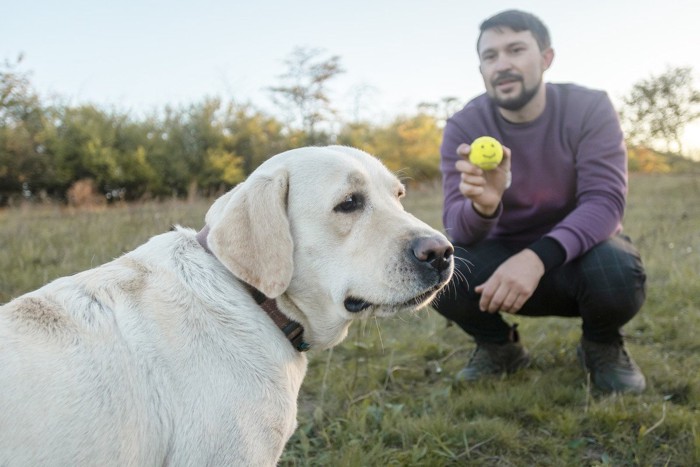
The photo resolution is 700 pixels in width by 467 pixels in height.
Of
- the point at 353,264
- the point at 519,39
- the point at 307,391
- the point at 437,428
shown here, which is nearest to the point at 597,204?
the point at 519,39

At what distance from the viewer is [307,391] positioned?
355 cm

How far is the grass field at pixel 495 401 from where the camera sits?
8.77 ft

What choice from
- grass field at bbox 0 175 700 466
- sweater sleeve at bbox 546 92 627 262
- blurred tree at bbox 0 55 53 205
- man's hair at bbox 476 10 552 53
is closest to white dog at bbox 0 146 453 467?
grass field at bbox 0 175 700 466

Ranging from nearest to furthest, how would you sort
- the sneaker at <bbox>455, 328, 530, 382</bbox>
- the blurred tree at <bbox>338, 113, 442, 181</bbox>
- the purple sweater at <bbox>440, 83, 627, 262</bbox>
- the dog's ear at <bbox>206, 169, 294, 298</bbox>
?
the dog's ear at <bbox>206, 169, 294, 298</bbox> < the purple sweater at <bbox>440, 83, 627, 262</bbox> < the sneaker at <bbox>455, 328, 530, 382</bbox> < the blurred tree at <bbox>338, 113, 442, 181</bbox>

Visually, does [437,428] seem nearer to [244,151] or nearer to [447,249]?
[447,249]

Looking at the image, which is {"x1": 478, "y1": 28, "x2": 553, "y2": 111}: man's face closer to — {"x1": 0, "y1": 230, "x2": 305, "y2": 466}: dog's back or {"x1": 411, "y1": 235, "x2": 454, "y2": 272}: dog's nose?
{"x1": 411, "y1": 235, "x2": 454, "y2": 272}: dog's nose

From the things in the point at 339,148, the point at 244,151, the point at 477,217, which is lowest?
the point at 244,151

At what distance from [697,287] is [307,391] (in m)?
3.86

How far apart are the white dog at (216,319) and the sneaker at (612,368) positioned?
1788 millimetres

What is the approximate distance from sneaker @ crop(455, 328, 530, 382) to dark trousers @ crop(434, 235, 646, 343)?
2.3 inches

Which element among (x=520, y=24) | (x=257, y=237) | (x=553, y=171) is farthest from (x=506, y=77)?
(x=257, y=237)

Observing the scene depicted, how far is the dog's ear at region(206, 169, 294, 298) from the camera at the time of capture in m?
1.97

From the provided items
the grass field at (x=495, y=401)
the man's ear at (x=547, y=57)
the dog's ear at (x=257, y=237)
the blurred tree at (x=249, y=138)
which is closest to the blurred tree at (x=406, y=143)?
the blurred tree at (x=249, y=138)

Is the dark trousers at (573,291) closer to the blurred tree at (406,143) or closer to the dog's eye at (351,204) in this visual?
the dog's eye at (351,204)
